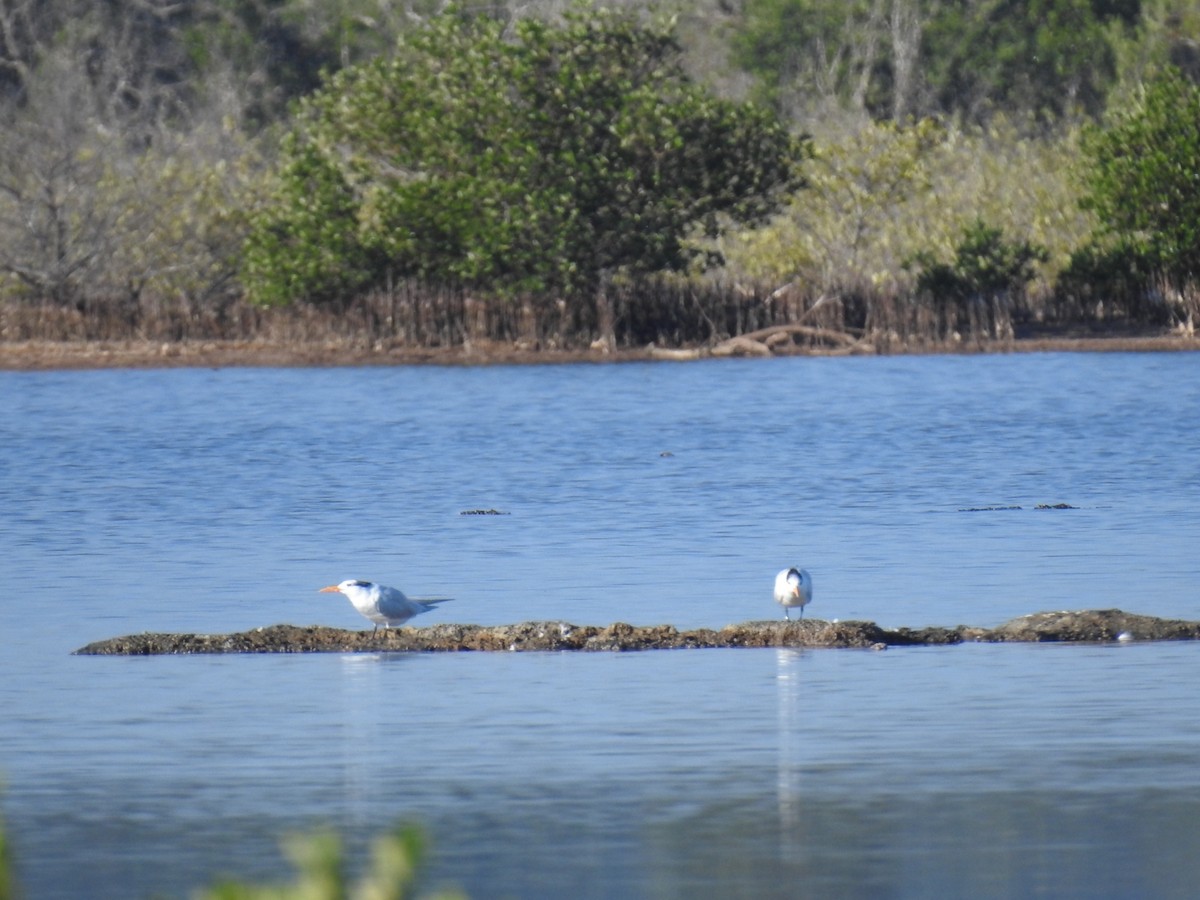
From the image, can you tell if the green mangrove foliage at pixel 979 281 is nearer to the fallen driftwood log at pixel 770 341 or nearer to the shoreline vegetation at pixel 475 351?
the shoreline vegetation at pixel 475 351

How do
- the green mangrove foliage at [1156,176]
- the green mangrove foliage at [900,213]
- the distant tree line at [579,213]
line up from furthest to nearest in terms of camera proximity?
the green mangrove foliage at [900,213] → the green mangrove foliage at [1156,176] → the distant tree line at [579,213]

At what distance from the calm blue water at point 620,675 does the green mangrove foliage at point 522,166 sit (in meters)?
10.7

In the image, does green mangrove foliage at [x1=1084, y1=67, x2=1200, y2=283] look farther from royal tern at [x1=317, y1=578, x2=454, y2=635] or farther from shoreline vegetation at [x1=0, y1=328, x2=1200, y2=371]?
royal tern at [x1=317, y1=578, x2=454, y2=635]

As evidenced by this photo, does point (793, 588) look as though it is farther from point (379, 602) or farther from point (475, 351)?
point (475, 351)

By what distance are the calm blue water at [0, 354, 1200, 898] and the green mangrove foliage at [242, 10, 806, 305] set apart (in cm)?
1072

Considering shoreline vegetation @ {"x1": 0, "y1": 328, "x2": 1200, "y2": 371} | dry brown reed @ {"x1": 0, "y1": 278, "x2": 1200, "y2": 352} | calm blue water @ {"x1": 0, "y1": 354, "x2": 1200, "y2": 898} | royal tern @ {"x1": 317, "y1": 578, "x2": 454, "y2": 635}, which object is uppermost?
dry brown reed @ {"x1": 0, "y1": 278, "x2": 1200, "y2": 352}

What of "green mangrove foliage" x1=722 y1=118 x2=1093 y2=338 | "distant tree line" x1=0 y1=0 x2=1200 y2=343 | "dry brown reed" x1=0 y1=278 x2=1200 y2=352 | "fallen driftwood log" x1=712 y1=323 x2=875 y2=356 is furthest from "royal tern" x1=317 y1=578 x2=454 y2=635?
"green mangrove foliage" x1=722 y1=118 x2=1093 y2=338

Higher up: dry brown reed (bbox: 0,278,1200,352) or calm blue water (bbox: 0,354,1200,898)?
dry brown reed (bbox: 0,278,1200,352)

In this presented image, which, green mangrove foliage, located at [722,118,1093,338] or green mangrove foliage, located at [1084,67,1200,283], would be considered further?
green mangrove foliage, located at [722,118,1093,338]

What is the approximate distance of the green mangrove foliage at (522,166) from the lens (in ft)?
113

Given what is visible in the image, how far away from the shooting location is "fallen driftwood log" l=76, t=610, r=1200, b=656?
10.1 m

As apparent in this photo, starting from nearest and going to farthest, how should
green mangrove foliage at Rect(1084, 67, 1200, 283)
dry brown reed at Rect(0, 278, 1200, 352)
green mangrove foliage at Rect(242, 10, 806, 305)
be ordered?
green mangrove foliage at Rect(242, 10, 806, 305)
green mangrove foliage at Rect(1084, 67, 1200, 283)
dry brown reed at Rect(0, 278, 1200, 352)

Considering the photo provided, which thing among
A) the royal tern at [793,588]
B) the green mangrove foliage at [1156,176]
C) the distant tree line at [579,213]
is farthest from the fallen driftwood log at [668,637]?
the green mangrove foliage at [1156,176]

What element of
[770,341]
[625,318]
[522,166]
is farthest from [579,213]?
[770,341]
